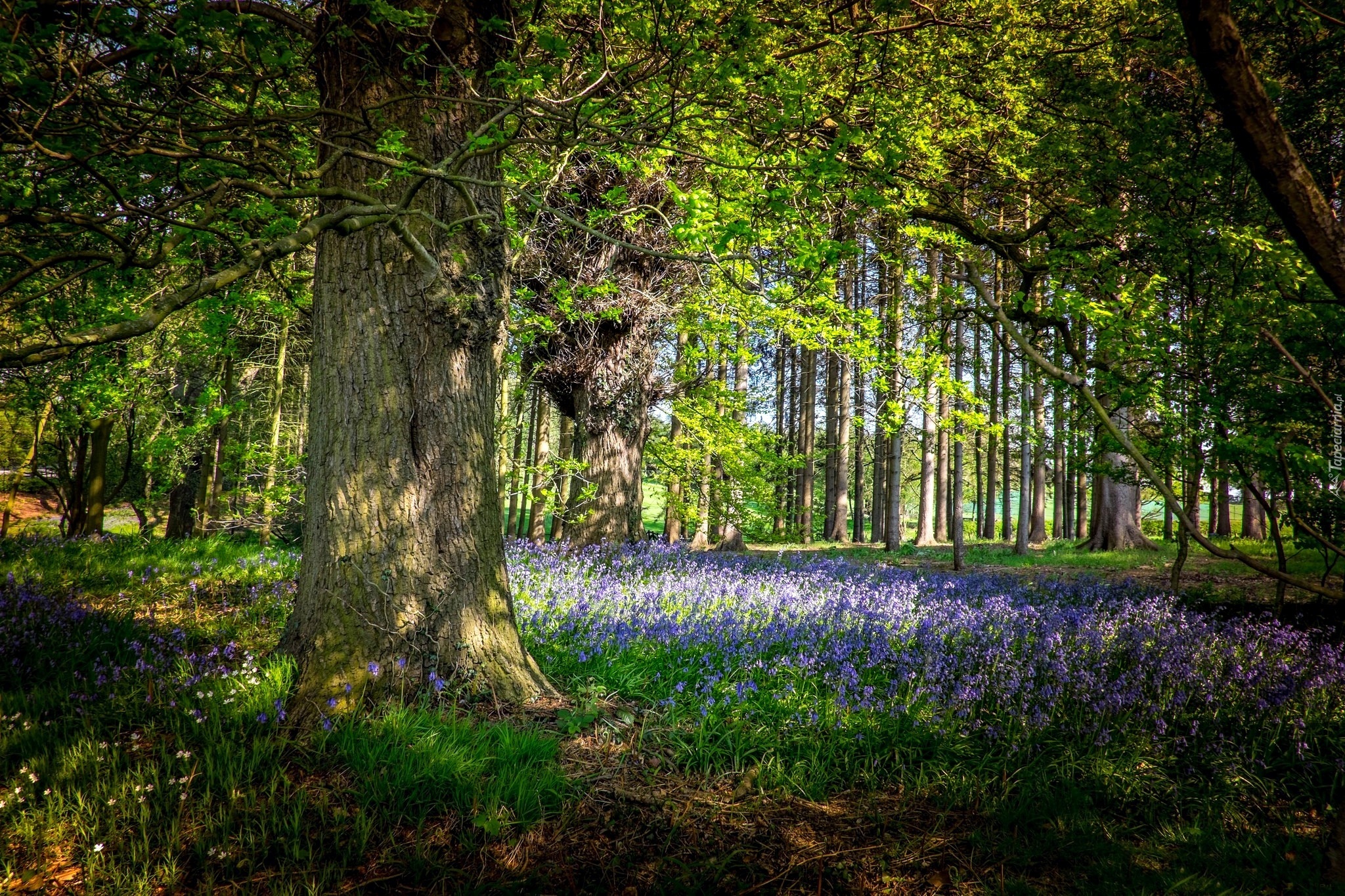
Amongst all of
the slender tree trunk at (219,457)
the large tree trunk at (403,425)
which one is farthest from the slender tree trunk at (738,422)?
the slender tree trunk at (219,457)

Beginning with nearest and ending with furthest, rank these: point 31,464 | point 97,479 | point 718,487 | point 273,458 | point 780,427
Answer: point 273,458 → point 31,464 → point 97,479 → point 718,487 → point 780,427

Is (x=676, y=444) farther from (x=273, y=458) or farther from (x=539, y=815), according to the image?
(x=539, y=815)

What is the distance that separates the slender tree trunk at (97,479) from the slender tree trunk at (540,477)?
6949 mm

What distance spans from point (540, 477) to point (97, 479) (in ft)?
→ 25.1

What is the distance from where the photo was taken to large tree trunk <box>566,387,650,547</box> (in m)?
9.09

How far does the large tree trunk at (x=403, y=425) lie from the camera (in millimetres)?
3275

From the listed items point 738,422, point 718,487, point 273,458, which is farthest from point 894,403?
point 273,458

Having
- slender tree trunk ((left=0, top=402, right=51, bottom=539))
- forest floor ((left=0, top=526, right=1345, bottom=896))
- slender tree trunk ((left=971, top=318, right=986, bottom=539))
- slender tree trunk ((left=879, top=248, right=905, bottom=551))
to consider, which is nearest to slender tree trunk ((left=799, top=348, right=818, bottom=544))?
slender tree trunk ((left=971, top=318, right=986, bottom=539))

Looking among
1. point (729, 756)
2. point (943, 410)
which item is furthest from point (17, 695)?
point (943, 410)

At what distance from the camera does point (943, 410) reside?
52.8 ft

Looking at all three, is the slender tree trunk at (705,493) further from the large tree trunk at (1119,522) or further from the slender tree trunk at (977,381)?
the large tree trunk at (1119,522)

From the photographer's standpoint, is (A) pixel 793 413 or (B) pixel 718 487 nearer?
(B) pixel 718 487

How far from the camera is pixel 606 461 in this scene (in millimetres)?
9156

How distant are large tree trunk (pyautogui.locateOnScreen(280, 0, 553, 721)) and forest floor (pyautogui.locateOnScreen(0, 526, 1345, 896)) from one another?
341 mm
